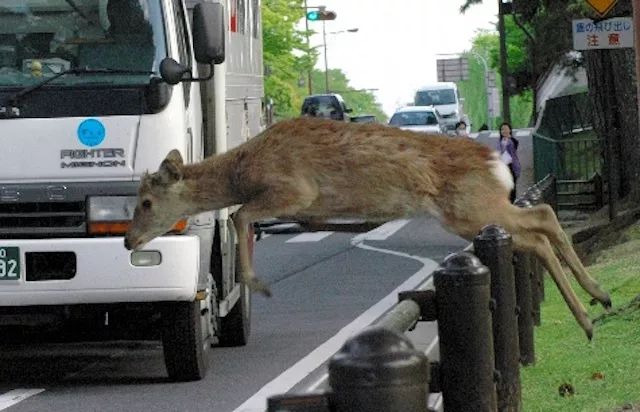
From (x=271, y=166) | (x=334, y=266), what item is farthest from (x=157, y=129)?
(x=334, y=266)

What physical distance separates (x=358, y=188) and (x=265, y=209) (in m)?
0.80

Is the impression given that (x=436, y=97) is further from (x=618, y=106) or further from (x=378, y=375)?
(x=378, y=375)

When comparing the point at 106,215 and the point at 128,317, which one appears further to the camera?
the point at 128,317

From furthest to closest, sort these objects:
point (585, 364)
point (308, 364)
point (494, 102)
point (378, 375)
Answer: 1. point (494, 102)
2. point (308, 364)
3. point (585, 364)
4. point (378, 375)

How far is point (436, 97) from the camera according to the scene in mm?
99188

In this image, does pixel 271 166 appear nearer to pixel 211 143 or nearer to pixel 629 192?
pixel 211 143

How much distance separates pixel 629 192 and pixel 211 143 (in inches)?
691

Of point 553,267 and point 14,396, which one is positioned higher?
point 553,267

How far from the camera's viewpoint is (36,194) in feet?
41.2

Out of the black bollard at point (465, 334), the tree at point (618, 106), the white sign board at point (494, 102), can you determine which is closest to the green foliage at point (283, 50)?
the white sign board at point (494, 102)

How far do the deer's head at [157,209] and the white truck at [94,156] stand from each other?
3028 mm

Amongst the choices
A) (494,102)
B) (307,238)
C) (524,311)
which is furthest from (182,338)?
(494,102)

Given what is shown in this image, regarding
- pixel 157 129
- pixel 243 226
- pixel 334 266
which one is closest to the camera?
pixel 243 226

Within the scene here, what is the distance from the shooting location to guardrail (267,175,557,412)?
13.7 ft
